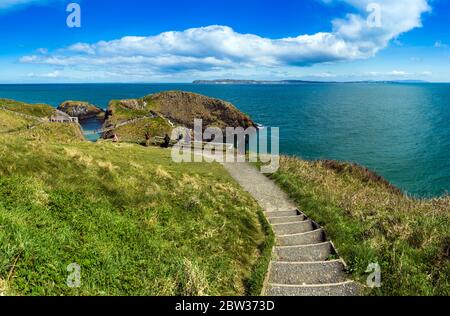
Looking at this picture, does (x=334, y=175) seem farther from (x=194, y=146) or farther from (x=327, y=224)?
(x=194, y=146)

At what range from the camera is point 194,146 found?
45.0 m

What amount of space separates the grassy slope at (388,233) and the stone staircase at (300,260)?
1.77 ft

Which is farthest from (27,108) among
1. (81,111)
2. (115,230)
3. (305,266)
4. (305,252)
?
(305,266)

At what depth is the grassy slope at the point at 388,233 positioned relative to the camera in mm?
12492

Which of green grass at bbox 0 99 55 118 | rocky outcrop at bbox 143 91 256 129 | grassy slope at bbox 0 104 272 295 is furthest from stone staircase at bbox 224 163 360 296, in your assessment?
rocky outcrop at bbox 143 91 256 129

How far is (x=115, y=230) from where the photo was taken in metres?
13.2

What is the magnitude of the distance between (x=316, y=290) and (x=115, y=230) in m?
7.78

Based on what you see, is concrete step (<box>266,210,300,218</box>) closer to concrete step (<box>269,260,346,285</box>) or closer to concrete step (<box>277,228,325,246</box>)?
concrete step (<box>277,228,325,246</box>)

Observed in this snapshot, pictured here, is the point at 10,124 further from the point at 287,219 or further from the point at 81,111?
the point at 81,111
